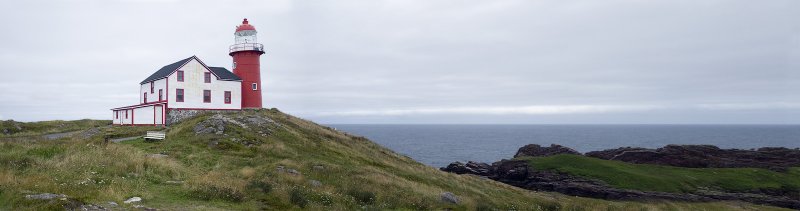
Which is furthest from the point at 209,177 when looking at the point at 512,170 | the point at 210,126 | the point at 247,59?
the point at 512,170

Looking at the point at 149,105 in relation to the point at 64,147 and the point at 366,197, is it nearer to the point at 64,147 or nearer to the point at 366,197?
the point at 64,147

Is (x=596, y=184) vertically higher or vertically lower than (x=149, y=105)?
lower

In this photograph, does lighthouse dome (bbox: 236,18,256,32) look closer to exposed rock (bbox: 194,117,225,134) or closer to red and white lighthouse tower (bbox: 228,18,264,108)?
red and white lighthouse tower (bbox: 228,18,264,108)

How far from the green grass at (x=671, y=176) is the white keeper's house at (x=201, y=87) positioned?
31885 millimetres

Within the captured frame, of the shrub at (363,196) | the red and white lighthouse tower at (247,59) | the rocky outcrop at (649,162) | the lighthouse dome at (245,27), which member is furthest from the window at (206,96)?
the shrub at (363,196)

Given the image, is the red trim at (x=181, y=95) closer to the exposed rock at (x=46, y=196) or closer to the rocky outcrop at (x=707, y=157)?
the exposed rock at (x=46, y=196)

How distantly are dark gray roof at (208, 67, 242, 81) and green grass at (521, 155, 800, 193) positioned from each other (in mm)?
32961

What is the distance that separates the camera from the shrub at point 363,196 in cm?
1813

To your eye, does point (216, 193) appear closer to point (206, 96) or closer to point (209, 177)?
point (209, 177)

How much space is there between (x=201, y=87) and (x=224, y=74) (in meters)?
2.99

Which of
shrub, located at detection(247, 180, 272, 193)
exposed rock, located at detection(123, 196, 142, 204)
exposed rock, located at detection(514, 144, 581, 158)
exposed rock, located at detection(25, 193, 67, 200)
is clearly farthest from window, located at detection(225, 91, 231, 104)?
exposed rock, located at detection(514, 144, 581, 158)

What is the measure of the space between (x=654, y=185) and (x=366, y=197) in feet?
114

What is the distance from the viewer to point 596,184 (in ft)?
Result: 144

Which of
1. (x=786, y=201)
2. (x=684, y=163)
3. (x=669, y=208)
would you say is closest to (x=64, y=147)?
(x=669, y=208)
